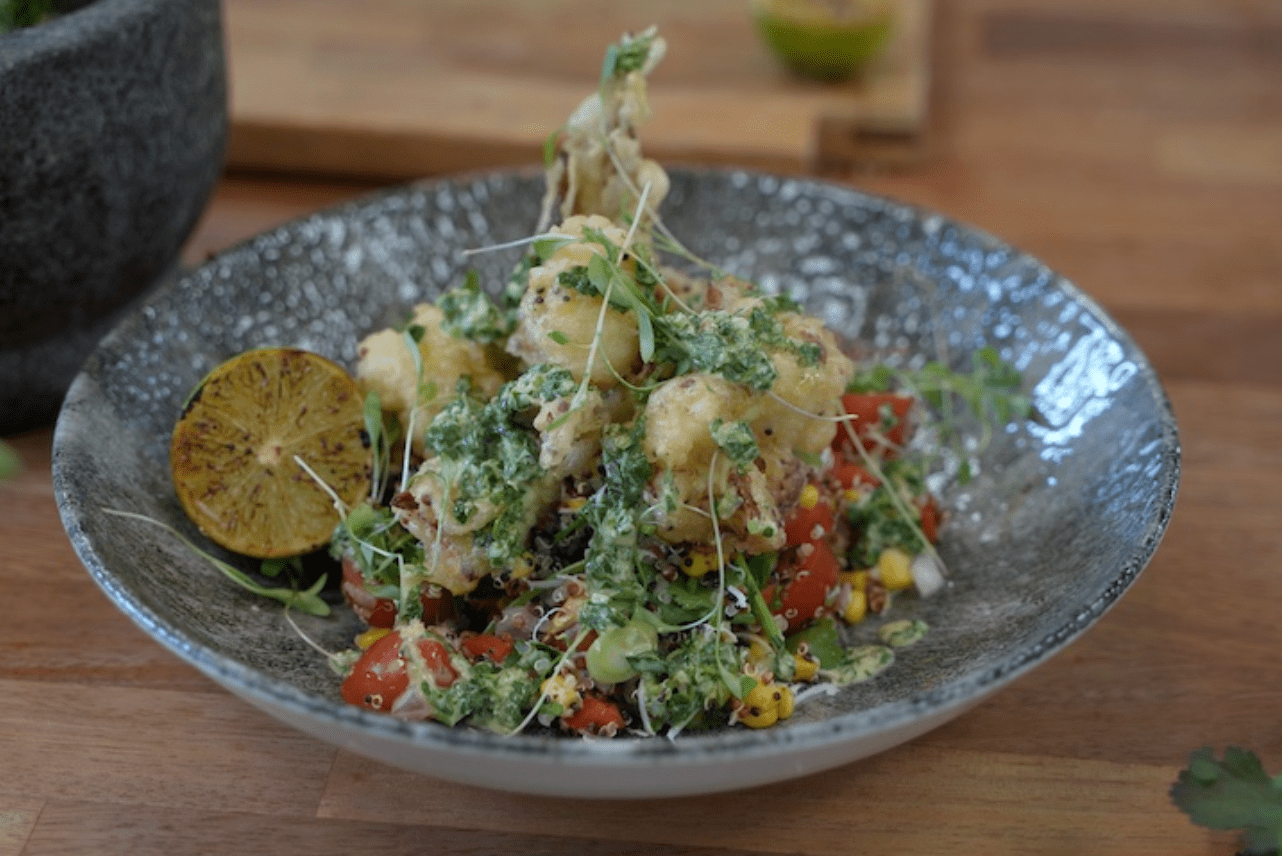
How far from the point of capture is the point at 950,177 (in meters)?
3.29

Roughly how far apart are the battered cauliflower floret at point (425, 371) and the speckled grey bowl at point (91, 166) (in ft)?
1.81

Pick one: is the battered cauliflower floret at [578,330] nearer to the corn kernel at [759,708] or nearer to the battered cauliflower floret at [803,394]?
the battered cauliflower floret at [803,394]

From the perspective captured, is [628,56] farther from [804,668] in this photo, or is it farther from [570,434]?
[804,668]

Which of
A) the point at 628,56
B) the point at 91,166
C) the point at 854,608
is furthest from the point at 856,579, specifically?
the point at 91,166

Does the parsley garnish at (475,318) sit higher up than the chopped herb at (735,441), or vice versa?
the chopped herb at (735,441)

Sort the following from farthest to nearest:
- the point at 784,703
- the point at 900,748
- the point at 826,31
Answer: the point at 826,31 → the point at 900,748 → the point at 784,703

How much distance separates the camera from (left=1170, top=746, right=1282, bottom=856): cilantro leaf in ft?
5.05

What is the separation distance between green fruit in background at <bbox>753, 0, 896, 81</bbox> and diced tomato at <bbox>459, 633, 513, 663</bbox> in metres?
2.04

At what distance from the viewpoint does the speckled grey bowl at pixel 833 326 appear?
142cm

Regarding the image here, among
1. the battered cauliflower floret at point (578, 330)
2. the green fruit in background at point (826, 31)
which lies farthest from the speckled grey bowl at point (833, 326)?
the green fruit in background at point (826, 31)

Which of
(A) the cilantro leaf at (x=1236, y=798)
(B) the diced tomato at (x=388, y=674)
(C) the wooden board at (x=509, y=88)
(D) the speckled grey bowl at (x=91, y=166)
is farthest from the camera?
(C) the wooden board at (x=509, y=88)

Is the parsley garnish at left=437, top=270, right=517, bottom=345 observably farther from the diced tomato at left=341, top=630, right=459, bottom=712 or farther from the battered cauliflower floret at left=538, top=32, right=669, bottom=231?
the diced tomato at left=341, top=630, right=459, bottom=712

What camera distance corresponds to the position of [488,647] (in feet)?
5.65

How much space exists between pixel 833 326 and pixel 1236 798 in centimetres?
116
